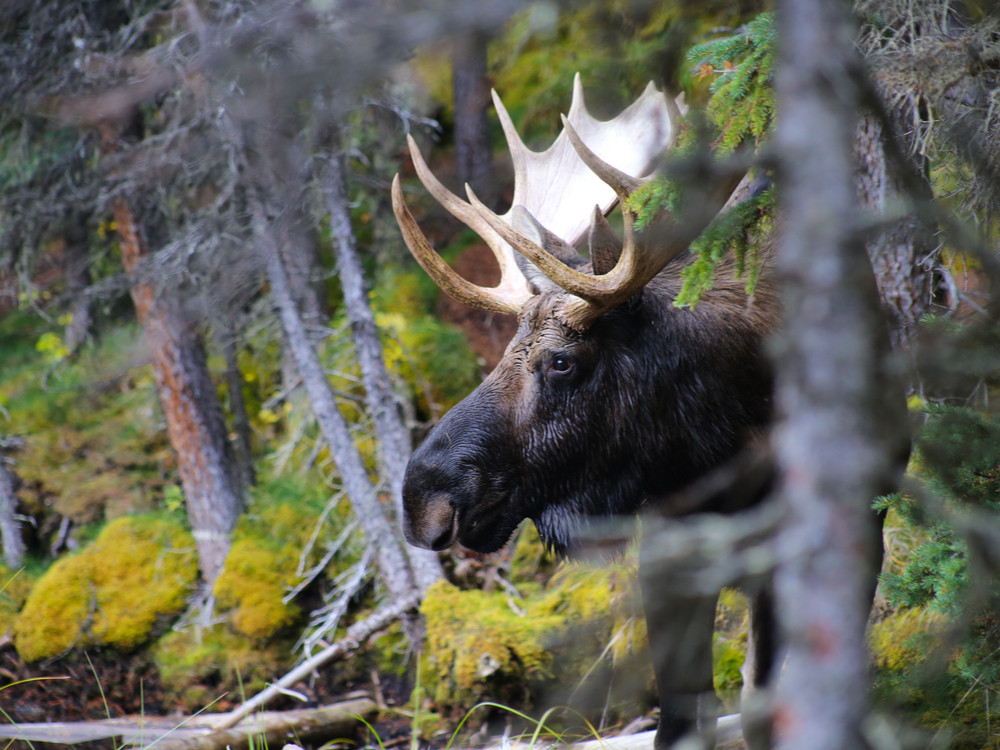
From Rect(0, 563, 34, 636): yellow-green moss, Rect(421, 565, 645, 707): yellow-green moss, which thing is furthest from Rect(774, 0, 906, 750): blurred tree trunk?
Rect(0, 563, 34, 636): yellow-green moss

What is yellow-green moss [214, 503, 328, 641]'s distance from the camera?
→ 6.80 meters

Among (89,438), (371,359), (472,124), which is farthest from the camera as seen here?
(472,124)

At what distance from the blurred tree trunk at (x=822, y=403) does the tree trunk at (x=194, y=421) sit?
659 cm

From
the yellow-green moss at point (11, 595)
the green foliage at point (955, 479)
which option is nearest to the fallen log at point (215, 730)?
the yellow-green moss at point (11, 595)

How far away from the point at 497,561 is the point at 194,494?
113 inches

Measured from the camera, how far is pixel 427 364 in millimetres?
7707

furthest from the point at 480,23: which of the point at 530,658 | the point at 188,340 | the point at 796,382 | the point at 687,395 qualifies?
the point at 188,340

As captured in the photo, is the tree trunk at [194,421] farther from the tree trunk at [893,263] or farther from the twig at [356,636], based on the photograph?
the tree trunk at [893,263]

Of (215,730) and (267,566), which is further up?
(267,566)

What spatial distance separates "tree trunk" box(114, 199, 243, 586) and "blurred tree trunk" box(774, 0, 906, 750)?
6.59m

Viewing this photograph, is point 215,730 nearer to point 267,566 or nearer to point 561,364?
point 267,566

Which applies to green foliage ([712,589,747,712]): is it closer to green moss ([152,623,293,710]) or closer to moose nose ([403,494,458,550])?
moose nose ([403,494,458,550])

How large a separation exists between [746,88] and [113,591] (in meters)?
7.02

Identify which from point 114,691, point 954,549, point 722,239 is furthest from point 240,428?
point 954,549
